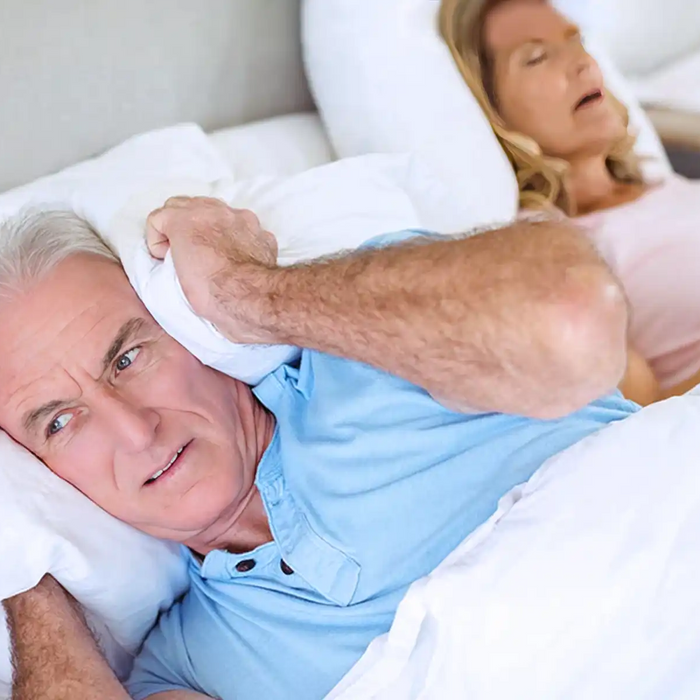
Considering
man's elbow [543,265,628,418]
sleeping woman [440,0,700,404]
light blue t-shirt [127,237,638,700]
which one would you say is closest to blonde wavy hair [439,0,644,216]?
sleeping woman [440,0,700,404]

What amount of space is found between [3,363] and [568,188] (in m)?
1.08

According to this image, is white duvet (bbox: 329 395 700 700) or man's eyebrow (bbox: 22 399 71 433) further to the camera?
man's eyebrow (bbox: 22 399 71 433)

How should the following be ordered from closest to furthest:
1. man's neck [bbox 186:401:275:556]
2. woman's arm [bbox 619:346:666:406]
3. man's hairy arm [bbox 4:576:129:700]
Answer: man's hairy arm [bbox 4:576:129:700] < man's neck [bbox 186:401:275:556] < woman's arm [bbox 619:346:666:406]

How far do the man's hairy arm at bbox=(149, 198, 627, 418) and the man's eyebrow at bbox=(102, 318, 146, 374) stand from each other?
0.87 feet

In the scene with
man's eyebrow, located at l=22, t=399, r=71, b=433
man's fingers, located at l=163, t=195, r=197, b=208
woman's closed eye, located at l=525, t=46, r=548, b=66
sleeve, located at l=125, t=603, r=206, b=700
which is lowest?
sleeve, located at l=125, t=603, r=206, b=700

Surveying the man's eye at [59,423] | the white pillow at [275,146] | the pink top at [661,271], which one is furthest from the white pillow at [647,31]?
the man's eye at [59,423]

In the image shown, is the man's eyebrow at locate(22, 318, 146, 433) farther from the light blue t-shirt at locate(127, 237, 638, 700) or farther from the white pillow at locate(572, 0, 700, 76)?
the white pillow at locate(572, 0, 700, 76)

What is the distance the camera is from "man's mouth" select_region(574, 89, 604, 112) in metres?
1.53

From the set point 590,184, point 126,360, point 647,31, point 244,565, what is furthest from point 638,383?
point 647,31

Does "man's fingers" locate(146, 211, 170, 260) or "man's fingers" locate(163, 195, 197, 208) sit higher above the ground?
"man's fingers" locate(163, 195, 197, 208)

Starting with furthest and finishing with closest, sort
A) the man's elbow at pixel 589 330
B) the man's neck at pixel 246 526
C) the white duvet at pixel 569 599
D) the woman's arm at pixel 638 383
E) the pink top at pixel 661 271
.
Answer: the pink top at pixel 661 271 < the woman's arm at pixel 638 383 < the man's neck at pixel 246 526 < the white duvet at pixel 569 599 < the man's elbow at pixel 589 330

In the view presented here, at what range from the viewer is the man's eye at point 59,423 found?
99 centimetres

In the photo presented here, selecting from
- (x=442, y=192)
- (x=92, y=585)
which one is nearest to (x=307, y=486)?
(x=92, y=585)

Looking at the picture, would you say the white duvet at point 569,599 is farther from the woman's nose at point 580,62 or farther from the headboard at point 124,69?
the woman's nose at point 580,62
